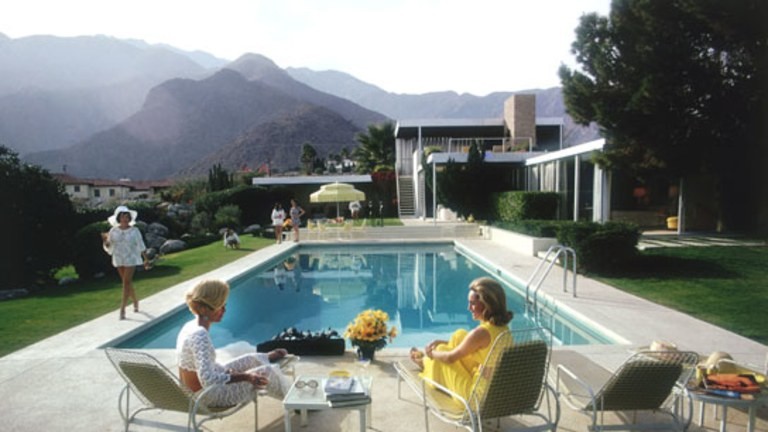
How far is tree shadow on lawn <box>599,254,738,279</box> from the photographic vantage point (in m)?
9.52

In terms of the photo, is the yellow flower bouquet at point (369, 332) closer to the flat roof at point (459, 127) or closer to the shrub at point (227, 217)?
the shrub at point (227, 217)

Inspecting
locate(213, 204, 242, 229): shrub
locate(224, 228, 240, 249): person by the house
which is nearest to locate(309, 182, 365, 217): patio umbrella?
locate(224, 228, 240, 249): person by the house

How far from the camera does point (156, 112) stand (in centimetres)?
10044

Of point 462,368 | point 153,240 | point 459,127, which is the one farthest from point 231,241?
point 459,127

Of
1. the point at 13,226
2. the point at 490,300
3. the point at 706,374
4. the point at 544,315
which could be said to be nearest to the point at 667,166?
the point at 544,315

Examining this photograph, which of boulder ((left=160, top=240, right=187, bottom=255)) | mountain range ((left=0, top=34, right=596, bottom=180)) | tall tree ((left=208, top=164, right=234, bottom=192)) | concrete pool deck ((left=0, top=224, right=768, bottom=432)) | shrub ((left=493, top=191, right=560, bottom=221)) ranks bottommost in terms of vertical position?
boulder ((left=160, top=240, right=187, bottom=255))

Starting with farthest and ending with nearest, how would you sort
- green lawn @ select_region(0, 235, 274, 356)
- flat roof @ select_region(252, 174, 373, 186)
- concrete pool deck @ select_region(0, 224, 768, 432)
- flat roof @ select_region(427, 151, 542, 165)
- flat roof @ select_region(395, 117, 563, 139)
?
flat roof @ select_region(395, 117, 563, 139) < flat roof @ select_region(252, 174, 373, 186) < flat roof @ select_region(427, 151, 542, 165) < green lawn @ select_region(0, 235, 274, 356) < concrete pool deck @ select_region(0, 224, 768, 432)

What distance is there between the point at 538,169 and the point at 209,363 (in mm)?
18992

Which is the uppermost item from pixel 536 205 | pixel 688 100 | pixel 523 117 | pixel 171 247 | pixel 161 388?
pixel 523 117

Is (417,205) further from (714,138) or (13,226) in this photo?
(13,226)

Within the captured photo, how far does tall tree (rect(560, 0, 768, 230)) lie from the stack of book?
13.5m

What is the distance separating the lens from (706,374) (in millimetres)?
3389

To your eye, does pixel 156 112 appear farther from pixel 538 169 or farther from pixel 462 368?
pixel 462 368

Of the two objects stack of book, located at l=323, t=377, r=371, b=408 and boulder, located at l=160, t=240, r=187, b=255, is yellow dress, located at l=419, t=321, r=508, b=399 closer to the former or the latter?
stack of book, located at l=323, t=377, r=371, b=408
